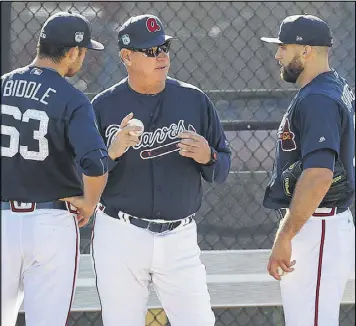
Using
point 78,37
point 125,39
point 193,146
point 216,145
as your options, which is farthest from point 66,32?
point 216,145

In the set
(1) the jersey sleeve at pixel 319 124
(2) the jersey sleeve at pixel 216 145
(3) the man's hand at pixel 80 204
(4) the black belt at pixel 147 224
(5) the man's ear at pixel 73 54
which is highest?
(5) the man's ear at pixel 73 54

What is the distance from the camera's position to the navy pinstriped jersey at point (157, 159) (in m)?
3.63

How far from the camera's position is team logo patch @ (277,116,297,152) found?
11.7 feet

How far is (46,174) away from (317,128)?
1123 millimetres

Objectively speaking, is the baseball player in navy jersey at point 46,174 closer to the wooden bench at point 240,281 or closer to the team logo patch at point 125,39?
the team logo patch at point 125,39

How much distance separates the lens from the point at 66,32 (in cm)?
344

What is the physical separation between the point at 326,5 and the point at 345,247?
1.78 metres

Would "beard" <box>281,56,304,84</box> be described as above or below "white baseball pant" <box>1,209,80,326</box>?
above

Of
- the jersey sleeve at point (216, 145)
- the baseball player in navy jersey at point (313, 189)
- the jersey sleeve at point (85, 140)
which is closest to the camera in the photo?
the jersey sleeve at point (85, 140)

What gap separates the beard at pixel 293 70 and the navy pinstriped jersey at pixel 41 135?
3.06 ft

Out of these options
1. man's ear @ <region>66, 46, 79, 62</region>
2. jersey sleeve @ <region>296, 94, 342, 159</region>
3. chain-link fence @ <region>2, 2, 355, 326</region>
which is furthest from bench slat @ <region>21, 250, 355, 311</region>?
man's ear @ <region>66, 46, 79, 62</region>

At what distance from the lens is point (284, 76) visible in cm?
371

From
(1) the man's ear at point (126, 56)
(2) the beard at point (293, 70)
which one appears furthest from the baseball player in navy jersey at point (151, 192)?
(2) the beard at point (293, 70)

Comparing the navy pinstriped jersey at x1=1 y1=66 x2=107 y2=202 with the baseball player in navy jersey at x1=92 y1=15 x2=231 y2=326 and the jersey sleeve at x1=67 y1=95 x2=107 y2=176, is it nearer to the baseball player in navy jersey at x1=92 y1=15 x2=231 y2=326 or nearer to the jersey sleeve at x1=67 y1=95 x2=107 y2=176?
the jersey sleeve at x1=67 y1=95 x2=107 y2=176
